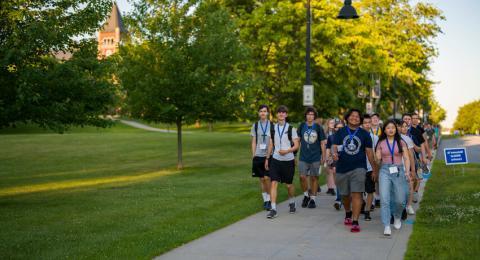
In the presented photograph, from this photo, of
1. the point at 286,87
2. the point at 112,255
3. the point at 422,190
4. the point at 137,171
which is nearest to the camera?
the point at 112,255

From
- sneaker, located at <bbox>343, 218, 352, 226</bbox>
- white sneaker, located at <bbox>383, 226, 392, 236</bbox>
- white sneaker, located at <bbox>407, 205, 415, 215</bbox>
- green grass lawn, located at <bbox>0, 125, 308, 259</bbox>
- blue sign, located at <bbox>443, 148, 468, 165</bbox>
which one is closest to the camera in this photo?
green grass lawn, located at <bbox>0, 125, 308, 259</bbox>

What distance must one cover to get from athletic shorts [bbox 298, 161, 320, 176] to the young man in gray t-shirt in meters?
0.74

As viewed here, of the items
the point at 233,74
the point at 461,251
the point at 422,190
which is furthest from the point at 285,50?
the point at 461,251

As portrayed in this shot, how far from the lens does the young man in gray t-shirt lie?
10.6 metres

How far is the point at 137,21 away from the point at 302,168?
11.0 metres

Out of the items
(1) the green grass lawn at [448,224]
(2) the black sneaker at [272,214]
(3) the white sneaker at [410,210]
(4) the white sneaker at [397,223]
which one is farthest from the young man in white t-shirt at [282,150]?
(1) the green grass lawn at [448,224]

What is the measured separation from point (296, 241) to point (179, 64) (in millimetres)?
12820

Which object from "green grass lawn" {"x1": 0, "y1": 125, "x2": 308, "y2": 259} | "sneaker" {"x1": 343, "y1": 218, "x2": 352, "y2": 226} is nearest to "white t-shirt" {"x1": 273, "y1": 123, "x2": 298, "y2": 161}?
"green grass lawn" {"x1": 0, "y1": 125, "x2": 308, "y2": 259}

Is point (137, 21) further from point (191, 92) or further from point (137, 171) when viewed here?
point (137, 171)

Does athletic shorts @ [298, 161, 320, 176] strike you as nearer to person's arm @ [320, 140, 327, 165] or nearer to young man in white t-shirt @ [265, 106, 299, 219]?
person's arm @ [320, 140, 327, 165]

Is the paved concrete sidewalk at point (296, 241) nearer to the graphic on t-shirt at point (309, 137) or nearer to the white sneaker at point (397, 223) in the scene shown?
the white sneaker at point (397, 223)

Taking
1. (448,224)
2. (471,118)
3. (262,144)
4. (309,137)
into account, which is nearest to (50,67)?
(262,144)

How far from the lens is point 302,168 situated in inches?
448

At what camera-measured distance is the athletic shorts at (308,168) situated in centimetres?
1138
